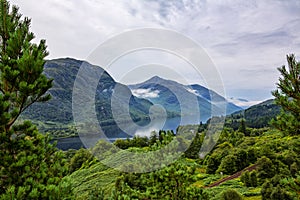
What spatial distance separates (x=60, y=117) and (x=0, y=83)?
154396 millimetres

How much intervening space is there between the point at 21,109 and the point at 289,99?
25.0 ft

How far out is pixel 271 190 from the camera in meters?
15.5

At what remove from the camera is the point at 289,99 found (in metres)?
7.96

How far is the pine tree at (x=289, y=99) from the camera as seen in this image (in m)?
7.37

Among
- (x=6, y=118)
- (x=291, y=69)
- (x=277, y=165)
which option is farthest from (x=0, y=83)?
(x=277, y=165)

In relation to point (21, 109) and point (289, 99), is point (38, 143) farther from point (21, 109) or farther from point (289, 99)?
point (289, 99)

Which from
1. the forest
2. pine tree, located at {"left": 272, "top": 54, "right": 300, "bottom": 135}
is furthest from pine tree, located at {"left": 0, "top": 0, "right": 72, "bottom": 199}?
pine tree, located at {"left": 272, "top": 54, "right": 300, "bottom": 135}

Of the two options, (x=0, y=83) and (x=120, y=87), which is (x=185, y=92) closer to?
(x=120, y=87)

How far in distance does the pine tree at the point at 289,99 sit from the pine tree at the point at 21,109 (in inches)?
259

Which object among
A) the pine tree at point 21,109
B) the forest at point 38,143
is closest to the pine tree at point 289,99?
the forest at point 38,143

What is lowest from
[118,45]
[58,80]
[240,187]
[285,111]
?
[240,187]

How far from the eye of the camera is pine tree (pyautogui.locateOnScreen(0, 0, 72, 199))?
452 centimetres

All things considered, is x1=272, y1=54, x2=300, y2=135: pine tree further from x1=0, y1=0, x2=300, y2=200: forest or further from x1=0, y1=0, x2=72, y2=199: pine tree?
x1=0, y1=0, x2=72, y2=199: pine tree

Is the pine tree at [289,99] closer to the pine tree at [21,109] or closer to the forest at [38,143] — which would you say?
the forest at [38,143]
